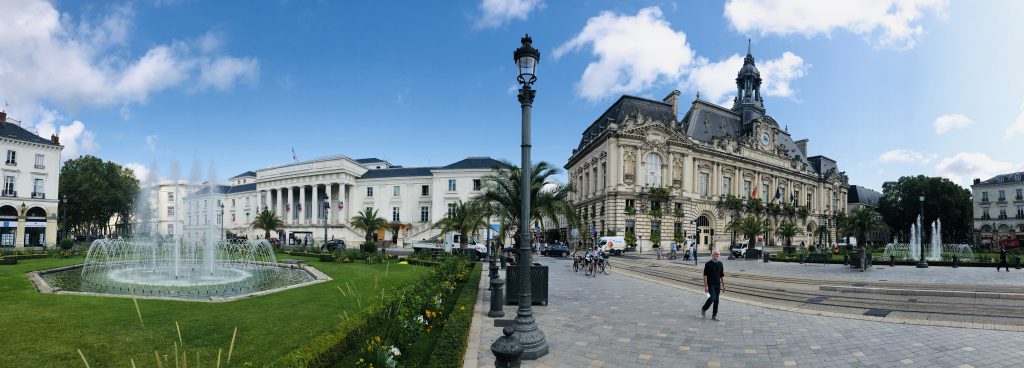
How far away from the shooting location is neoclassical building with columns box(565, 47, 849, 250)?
2084 inches

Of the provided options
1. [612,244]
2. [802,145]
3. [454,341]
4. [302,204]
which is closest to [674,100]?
[612,244]

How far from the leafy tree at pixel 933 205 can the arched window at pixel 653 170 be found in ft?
147

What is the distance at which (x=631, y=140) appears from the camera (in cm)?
5294

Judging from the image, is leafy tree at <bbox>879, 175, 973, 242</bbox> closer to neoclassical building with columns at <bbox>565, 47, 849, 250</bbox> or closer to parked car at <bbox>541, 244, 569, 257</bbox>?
neoclassical building with columns at <bbox>565, 47, 849, 250</bbox>

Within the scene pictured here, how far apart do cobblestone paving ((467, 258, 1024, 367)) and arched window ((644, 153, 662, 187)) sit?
43.3 meters

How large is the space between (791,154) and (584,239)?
38.4m

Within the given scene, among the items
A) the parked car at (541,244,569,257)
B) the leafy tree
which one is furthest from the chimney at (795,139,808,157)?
the parked car at (541,244,569,257)

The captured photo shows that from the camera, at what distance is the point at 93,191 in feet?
197

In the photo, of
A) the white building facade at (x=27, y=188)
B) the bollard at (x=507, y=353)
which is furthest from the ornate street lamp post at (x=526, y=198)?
the white building facade at (x=27, y=188)

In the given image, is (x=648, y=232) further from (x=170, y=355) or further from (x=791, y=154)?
(x=170, y=355)

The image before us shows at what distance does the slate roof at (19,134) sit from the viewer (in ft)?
157

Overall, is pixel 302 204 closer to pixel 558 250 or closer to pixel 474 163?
pixel 474 163

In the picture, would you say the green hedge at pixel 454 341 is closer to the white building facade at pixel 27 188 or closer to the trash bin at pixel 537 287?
the trash bin at pixel 537 287

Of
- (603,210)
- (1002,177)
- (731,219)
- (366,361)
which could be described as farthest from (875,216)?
(366,361)
